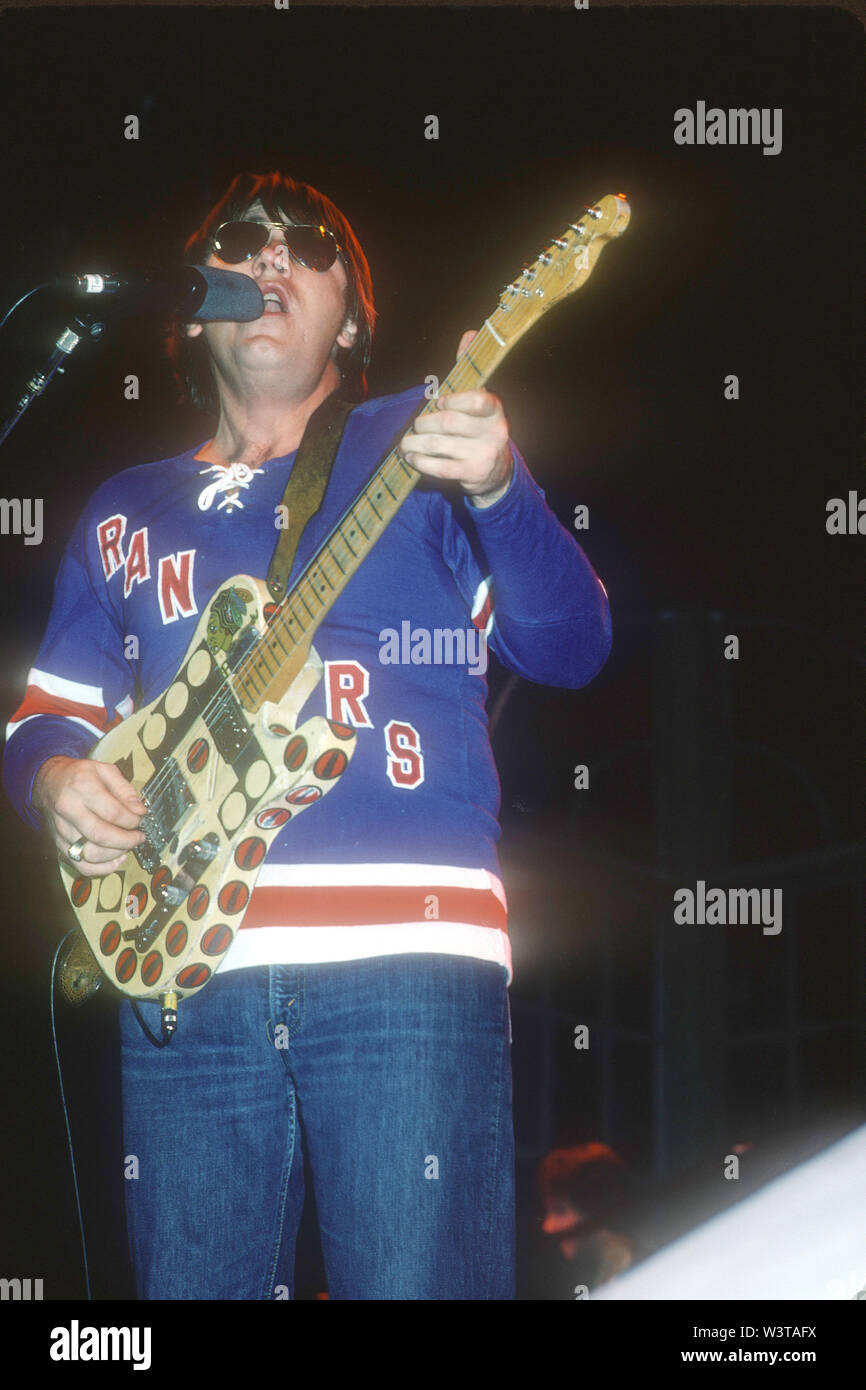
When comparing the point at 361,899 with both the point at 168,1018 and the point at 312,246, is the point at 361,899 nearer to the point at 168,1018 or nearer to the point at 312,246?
the point at 168,1018

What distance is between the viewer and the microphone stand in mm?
Result: 1342

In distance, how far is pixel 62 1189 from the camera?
1900 mm

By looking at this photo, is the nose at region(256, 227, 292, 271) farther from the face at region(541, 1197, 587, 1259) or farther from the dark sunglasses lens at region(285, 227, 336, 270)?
the face at region(541, 1197, 587, 1259)

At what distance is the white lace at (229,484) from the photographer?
184 cm

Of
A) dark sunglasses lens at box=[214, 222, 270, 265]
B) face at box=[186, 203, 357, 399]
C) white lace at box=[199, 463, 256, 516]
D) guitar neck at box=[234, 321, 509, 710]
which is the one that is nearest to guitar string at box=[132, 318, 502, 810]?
guitar neck at box=[234, 321, 509, 710]

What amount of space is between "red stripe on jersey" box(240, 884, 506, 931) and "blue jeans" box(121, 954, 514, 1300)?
5cm

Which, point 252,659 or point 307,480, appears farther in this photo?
point 307,480

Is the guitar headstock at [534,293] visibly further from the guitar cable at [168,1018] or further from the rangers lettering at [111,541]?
the guitar cable at [168,1018]

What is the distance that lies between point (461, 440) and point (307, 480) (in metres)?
0.34

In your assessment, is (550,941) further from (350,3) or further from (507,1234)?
(350,3)

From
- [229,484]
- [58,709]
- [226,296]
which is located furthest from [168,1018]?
[226,296]

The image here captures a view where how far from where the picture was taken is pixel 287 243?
1909 mm

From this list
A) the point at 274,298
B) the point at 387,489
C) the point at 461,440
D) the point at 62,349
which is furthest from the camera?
the point at 274,298
